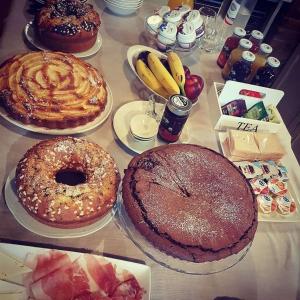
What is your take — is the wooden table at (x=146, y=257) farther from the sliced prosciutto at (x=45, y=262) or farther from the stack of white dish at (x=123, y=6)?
the stack of white dish at (x=123, y=6)

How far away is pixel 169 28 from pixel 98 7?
0.48 meters

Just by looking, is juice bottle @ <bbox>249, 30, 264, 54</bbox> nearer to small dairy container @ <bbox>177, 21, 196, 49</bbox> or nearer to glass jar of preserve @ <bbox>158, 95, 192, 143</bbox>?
small dairy container @ <bbox>177, 21, 196, 49</bbox>

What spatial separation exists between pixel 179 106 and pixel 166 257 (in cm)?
49

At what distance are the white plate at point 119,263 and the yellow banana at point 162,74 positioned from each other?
2.28 feet

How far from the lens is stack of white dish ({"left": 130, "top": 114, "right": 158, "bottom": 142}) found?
1.23m

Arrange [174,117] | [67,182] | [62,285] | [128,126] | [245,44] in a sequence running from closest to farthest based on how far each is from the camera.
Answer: [62,285] → [67,182] → [174,117] → [128,126] → [245,44]

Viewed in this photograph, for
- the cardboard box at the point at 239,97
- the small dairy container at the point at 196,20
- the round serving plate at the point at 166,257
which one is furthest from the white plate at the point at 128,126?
the small dairy container at the point at 196,20

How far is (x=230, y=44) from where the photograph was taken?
1.64 m

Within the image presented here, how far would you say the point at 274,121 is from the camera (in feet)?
4.79

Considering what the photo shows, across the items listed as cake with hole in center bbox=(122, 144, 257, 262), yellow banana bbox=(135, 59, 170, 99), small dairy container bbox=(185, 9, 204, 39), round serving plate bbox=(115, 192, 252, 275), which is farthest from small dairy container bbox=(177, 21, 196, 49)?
round serving plate bbox=(115, 192, 252, 275)

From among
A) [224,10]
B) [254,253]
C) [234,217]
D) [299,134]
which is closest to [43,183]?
[234,217]

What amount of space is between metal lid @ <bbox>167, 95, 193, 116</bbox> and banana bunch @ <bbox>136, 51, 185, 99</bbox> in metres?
0.17

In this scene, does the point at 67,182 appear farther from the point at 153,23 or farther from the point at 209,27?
the point at 209,27

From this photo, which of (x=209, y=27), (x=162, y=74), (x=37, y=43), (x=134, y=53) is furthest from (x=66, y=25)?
(x=209, y=27)
